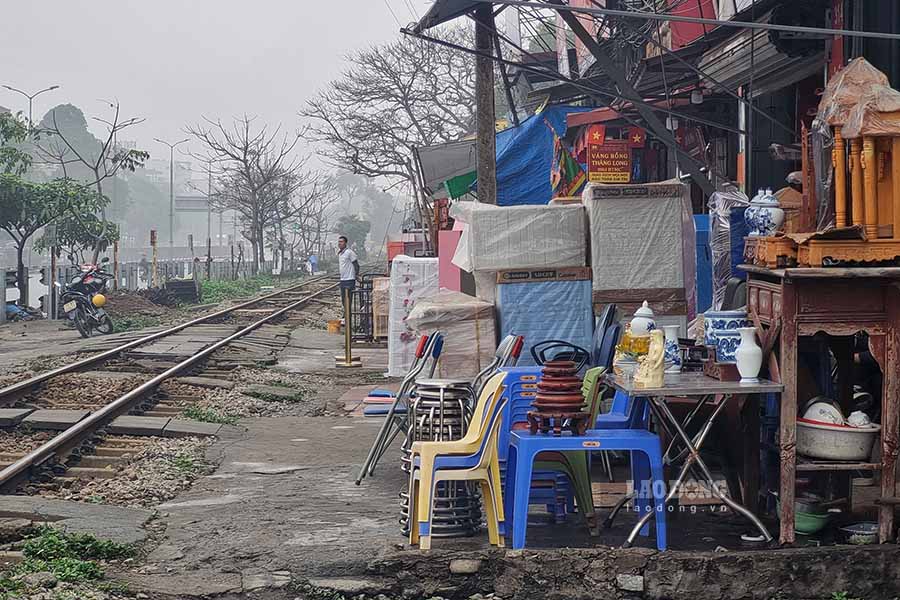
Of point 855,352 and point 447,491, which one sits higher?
point 855,352

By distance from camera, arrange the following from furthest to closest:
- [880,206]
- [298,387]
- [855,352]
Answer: [298,387] → [855,352] → [880,206]

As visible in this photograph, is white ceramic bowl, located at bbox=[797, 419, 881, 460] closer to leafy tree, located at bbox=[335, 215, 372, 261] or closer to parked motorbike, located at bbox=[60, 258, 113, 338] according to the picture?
parked motorbike, located at bbox=[60, 258, 113, 338]

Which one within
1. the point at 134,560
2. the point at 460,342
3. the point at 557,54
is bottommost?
the point at 134,560

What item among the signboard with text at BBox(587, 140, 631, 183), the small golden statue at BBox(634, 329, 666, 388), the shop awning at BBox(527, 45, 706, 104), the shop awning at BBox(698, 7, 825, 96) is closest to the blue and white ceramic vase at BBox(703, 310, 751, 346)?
the small golden statue at BBox(634, 329, 666, 388)

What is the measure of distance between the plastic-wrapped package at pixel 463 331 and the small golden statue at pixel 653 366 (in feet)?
11.4

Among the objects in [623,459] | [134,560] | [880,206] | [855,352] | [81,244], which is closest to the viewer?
[880,206]

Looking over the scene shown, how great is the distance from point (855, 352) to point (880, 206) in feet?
5.18

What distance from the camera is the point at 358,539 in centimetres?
677

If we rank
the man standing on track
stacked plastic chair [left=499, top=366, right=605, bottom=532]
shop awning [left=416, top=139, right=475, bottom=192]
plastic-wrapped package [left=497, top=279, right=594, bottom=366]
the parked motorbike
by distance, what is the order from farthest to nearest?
1. the man standing on track
2. the parked motorbike
3. shop awning [left=416, top=139, right=475, bottom=192]
4. plastic-wrapped package [left=497, top=279, right=594, bottom=366]
5. stacked plastic chair [left=499, top=366, right=605, bottom=532]

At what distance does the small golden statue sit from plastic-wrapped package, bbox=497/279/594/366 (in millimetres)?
2853

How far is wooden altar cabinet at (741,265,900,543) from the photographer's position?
6059mm

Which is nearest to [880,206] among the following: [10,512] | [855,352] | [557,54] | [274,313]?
[855,352]

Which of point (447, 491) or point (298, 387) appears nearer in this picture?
point (447, 491)

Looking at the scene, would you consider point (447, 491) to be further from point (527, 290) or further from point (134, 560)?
point (527, 290)
